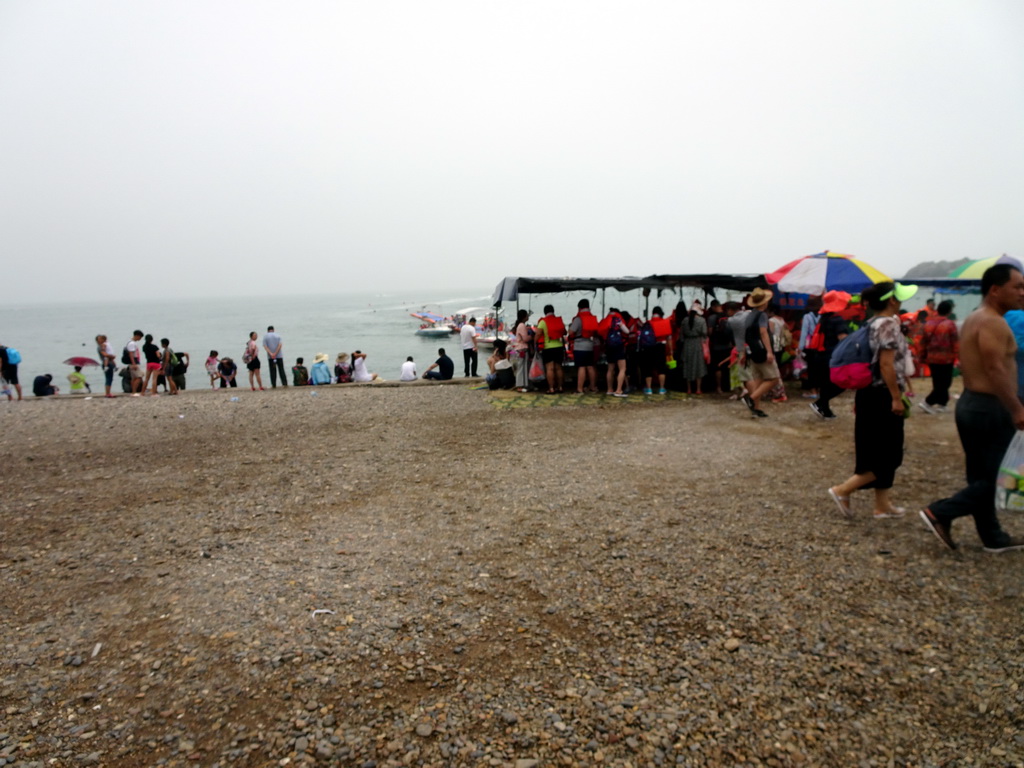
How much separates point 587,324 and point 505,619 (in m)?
7.54

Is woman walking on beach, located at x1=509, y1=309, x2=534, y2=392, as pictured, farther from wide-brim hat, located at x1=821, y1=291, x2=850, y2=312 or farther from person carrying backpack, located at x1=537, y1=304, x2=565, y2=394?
wide-brim hat, located at x1=821, y1=291, x2=850, y2=312

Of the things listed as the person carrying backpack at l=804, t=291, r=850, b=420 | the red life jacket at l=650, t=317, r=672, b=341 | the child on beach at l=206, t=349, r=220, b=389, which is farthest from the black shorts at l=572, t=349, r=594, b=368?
the child on beach at l=206, t=349, r=220, b=389

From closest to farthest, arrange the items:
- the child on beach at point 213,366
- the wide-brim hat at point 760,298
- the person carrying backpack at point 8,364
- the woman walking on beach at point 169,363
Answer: the wide-brim hat at point 760,298, the person carrying backpack at point 8,364, the woman walking on beach at point 169,363, the child on beach at point 213,366

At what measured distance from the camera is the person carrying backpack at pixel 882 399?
4008 millimetres

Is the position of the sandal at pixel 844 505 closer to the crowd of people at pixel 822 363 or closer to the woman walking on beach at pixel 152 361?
the crowd of people at pixel 822 363

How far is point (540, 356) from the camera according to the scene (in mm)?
11039

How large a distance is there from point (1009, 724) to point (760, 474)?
3369mm

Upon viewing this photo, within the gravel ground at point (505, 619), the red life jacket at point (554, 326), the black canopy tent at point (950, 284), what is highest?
the black canopy tent at point (950, 284)

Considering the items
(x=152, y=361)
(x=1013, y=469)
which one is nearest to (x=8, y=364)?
(x=152, y=361)

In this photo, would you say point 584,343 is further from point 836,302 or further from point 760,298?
point 836,302

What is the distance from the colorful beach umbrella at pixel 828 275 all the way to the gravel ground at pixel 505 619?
4299 millimetres

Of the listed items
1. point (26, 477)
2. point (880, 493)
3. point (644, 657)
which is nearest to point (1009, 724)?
point (644, 657)

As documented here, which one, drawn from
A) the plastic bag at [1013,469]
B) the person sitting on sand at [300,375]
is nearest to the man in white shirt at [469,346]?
the person sitting on sand at [300,375]

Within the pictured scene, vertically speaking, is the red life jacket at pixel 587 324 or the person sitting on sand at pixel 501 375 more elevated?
the red life jacket at pixel 587 324
